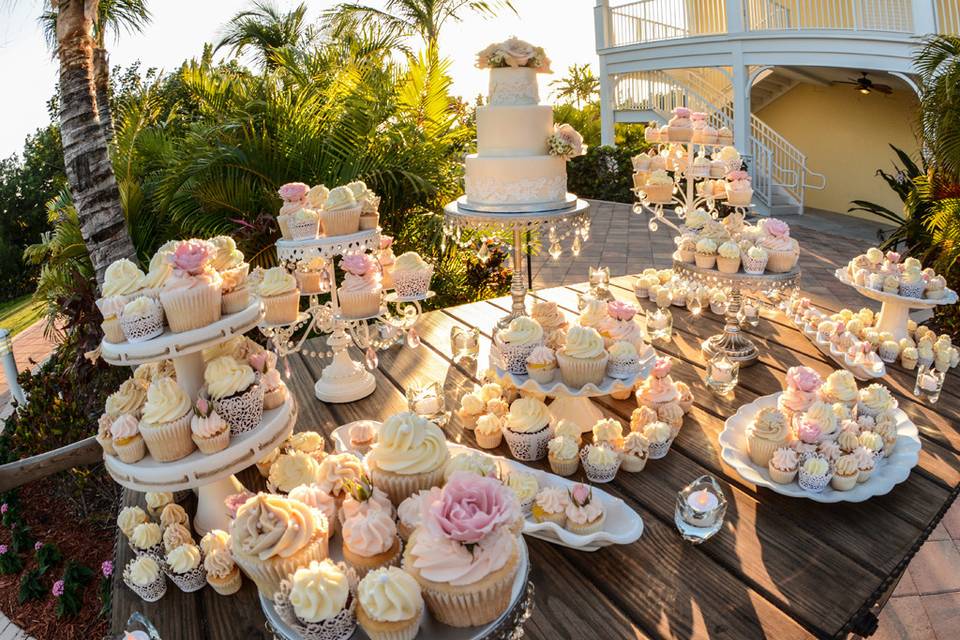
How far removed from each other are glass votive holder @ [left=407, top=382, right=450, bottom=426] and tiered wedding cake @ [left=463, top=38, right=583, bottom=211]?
3.61ft

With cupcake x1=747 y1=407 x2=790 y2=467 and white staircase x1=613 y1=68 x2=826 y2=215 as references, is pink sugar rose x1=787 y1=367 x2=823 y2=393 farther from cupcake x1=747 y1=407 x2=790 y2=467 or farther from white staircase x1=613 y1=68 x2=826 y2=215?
white staircase x1=613 y1=68 x2=826 y2=215

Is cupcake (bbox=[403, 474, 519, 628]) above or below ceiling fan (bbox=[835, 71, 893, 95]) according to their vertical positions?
below

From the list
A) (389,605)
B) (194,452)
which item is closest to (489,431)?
(194,452)

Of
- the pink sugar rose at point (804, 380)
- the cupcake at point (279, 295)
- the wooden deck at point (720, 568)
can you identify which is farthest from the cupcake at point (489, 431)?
the pink sugar rose at point (804, 380)

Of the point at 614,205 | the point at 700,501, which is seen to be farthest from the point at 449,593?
the point at 614,205

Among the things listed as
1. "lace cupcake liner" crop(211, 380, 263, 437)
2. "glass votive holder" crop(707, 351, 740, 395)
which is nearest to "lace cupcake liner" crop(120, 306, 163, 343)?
"lace cupcake liner" crop(211, 380, 263, 437)

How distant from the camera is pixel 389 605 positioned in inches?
39.4

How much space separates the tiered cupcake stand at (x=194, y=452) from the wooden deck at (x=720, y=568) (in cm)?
33

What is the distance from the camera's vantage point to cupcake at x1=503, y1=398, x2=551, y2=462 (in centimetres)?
208

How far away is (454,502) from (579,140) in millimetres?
2509

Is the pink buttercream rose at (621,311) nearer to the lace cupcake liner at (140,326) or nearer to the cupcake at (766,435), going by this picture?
the cupcake at (766,435)

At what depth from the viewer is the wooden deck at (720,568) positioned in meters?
1.44

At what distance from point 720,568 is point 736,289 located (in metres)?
1.66

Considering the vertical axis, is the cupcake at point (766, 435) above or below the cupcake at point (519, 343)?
below
